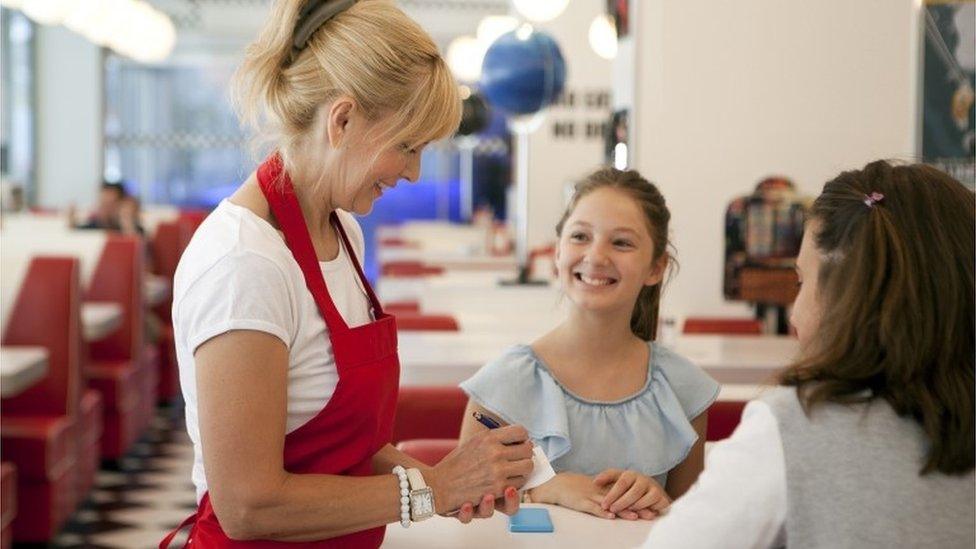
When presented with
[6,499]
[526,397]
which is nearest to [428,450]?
[526,397]

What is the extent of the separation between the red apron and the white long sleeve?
20.9 inches

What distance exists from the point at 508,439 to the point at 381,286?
442cm

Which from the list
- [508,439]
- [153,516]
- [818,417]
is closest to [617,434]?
[508,439]

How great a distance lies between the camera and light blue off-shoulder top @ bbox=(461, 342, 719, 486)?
232cm

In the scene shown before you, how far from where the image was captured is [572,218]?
8.24 ft

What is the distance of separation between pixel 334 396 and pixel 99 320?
387cm

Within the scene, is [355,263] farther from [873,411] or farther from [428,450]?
[873,411]

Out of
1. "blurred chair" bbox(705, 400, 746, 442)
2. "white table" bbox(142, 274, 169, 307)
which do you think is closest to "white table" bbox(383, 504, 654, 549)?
"blurred chair" bbox(705, 400, 746, 442)

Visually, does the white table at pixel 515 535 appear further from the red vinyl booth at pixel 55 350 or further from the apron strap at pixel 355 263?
the red vinyl booth at pixel 55 350

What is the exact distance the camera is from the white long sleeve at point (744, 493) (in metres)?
1.32

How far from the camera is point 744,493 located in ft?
4.35

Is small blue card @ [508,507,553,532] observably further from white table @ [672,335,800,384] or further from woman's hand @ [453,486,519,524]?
white table @ [672,335,800,384]

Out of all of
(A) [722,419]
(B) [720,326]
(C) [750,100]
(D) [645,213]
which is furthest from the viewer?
(C) [750,100]

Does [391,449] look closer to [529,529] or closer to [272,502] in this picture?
[529,529]
